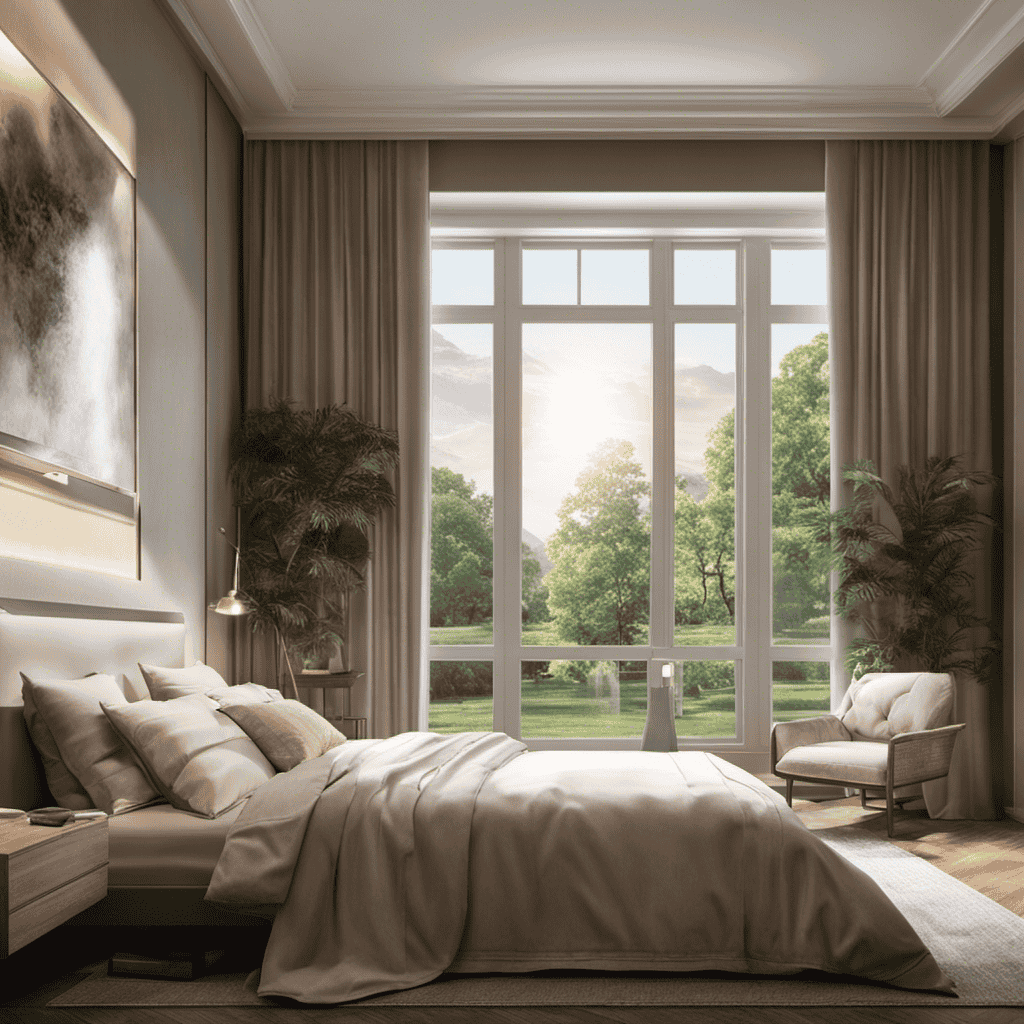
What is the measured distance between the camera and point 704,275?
716cm

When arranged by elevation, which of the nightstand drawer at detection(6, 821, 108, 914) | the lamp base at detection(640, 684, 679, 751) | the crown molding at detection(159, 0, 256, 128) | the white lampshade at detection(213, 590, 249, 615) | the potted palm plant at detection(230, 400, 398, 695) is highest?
the crown molding at detection(159, 0, 256, 128)

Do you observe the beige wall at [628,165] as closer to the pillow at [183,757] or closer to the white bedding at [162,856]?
the pillow at [183,757]

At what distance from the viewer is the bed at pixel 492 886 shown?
3.10m

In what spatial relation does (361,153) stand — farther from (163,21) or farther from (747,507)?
(747,507)

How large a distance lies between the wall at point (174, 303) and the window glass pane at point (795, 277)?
3691mm

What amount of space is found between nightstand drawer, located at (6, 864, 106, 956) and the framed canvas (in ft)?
4.60

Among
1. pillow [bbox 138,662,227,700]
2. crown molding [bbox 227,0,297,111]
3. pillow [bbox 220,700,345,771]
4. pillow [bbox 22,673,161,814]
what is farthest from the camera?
crown molding [bbox 227,0,297,111]

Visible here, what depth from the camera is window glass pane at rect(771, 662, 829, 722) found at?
22.9ft

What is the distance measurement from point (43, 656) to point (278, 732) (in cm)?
92

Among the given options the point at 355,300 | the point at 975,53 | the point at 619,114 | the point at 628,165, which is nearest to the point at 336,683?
the point at 355,300

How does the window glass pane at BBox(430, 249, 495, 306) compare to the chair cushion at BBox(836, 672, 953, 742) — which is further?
the window glass pane at BBox(430, 249, 495, 306)

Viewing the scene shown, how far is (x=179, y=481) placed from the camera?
5.23 m

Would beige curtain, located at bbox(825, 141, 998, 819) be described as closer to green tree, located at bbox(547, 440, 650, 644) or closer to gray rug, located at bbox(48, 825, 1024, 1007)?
green tree, located at bbox(547, 440, 650, 644)

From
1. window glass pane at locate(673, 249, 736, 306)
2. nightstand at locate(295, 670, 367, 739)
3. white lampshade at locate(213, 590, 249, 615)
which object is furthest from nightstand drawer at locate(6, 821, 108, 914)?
window glass pane at locate(673, 249, 736, 306)
